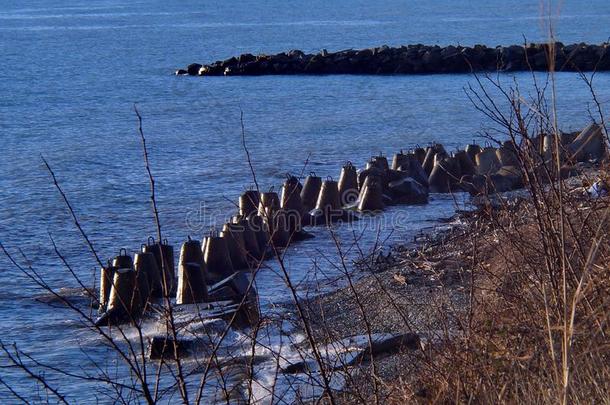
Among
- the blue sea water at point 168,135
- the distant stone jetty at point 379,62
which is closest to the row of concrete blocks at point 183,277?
the blue sea water at point 168,135

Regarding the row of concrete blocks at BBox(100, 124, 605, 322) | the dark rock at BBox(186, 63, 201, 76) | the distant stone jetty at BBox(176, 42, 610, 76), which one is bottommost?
the dark rock at BBox(186, 63, 201, 76)

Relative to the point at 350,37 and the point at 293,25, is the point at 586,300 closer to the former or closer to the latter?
the point at 350,37

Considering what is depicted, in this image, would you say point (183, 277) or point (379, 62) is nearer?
point (183, 277)

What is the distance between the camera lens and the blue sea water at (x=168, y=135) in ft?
45.9

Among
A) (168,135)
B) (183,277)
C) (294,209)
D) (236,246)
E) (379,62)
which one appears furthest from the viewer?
(379,62)

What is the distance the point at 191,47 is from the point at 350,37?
39.9 ft

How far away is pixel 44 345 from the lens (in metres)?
10.5

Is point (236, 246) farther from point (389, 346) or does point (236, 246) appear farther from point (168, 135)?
point (168, 135)

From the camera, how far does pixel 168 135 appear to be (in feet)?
97.6

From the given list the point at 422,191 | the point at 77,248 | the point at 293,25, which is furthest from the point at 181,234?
the point at 293,25

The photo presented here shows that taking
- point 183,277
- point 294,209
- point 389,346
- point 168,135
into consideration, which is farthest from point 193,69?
point 389,346

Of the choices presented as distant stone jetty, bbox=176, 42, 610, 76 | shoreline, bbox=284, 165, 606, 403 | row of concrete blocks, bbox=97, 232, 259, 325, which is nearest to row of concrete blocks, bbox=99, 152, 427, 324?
row of concrete blocks, bbox=97, 232, 259, 325

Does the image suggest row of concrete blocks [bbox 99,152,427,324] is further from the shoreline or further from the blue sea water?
the shoreline

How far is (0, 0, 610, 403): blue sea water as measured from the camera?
45.9 ft
